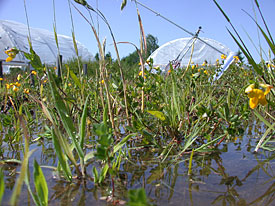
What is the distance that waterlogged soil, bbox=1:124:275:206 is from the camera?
726 millimetres

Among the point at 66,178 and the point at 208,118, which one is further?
the point at 208,118

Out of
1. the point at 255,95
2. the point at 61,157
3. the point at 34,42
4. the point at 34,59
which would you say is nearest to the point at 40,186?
the point at 61,157

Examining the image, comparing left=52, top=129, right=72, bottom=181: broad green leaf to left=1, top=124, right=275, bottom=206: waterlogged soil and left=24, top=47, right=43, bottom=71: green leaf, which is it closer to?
left=1, top=124, right=275, bottom=206: waterlogged soil

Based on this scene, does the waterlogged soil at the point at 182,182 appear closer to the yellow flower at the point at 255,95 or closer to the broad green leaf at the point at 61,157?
the broad green leaf at the point at 61,157

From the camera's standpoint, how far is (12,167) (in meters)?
1.02

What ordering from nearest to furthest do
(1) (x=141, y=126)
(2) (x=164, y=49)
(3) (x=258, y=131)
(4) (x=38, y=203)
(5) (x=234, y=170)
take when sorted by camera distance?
1. (4) (x=38, y=203)
2. (5) (x=234, y=170)
3. (1) (x=141, y=126)
4. (3) (x=258, y=131)
5. (2) (x=164, y=49)

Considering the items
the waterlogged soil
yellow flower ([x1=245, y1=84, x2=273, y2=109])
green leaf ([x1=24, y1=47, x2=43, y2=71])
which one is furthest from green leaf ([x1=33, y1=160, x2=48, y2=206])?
yellow flower ([x1=245, y1=84, x2=273, y2=109])

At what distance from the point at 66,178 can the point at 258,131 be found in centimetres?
122

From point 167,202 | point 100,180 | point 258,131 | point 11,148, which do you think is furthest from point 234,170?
point 11,148

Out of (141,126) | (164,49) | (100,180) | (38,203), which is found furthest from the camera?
(164,49)

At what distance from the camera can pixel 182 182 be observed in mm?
844

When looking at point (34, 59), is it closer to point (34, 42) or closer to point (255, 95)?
point (255, 95)

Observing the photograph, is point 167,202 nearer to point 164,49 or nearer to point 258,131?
point 258,131

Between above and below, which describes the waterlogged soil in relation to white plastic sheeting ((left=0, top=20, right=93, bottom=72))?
below
